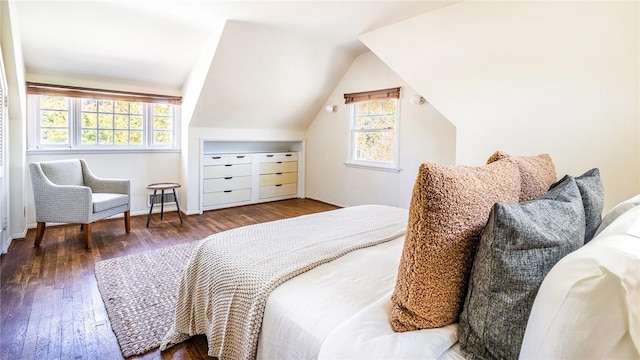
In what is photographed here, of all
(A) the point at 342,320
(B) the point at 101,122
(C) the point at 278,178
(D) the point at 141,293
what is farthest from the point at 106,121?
(A) the point at 342,320

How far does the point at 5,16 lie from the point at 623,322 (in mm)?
4377

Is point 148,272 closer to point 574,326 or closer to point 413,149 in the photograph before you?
point 574,326

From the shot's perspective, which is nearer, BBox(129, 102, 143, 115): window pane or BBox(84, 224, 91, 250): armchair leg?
BBox(84, 224, 91, 250): armchair leg

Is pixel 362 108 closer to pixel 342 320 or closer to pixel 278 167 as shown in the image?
pixel 278 167

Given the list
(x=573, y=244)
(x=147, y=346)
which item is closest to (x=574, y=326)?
(x=573, y=244)

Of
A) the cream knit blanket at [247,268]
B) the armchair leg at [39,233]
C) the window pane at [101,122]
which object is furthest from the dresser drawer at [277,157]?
the cream knit blanket at [247,268]

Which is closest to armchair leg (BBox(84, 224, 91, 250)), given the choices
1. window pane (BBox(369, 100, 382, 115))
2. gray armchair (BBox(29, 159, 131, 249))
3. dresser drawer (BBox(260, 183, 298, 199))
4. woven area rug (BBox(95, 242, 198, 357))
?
gray armchair (BBox(29, 159, 131, 249))

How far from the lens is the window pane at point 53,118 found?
415 centimetres

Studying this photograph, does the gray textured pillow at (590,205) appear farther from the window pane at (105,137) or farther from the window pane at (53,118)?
the window pane at (53,118)

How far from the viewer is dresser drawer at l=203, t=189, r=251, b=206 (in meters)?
5.18

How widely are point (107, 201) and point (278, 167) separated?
281cm

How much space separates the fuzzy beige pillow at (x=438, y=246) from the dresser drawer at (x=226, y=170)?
455 centimetres

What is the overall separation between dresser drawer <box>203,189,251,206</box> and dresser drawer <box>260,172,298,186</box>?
0.33 m

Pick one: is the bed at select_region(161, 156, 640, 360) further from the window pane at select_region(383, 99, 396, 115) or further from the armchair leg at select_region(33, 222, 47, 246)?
the window pane at select_region(383, 99, 396, 115)
